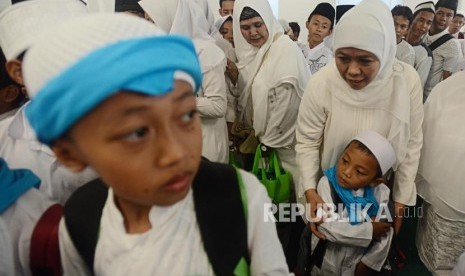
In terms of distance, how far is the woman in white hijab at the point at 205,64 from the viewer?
5.58 feet

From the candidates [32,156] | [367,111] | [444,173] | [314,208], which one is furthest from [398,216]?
[32,156]

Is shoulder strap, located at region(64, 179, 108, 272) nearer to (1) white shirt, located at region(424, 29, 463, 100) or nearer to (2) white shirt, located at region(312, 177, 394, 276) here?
(2) white shirt, located at region(312, 177, 394, 276)

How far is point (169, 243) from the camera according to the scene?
617 mm

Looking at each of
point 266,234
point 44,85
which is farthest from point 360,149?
point 44,85

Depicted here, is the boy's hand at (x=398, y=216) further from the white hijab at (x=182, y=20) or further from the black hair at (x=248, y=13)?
the black hair at (x=248, y=13)

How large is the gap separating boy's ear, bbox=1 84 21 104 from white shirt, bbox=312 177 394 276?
123 centimetres

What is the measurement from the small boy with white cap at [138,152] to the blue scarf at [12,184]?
0.18 meters

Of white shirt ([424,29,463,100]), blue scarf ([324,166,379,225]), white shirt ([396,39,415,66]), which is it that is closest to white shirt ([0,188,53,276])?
blue scarf ([324,166,379,225])

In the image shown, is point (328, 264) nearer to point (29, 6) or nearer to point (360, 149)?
point (360, 149)

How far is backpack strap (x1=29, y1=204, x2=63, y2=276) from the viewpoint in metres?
0.74

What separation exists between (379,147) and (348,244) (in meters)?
0.42

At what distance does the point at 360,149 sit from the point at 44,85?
1.19m

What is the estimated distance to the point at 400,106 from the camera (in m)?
1.39

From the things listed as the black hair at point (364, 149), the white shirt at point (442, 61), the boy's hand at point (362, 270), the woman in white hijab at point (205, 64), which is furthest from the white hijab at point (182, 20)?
the white shirt at point (442, 61)
